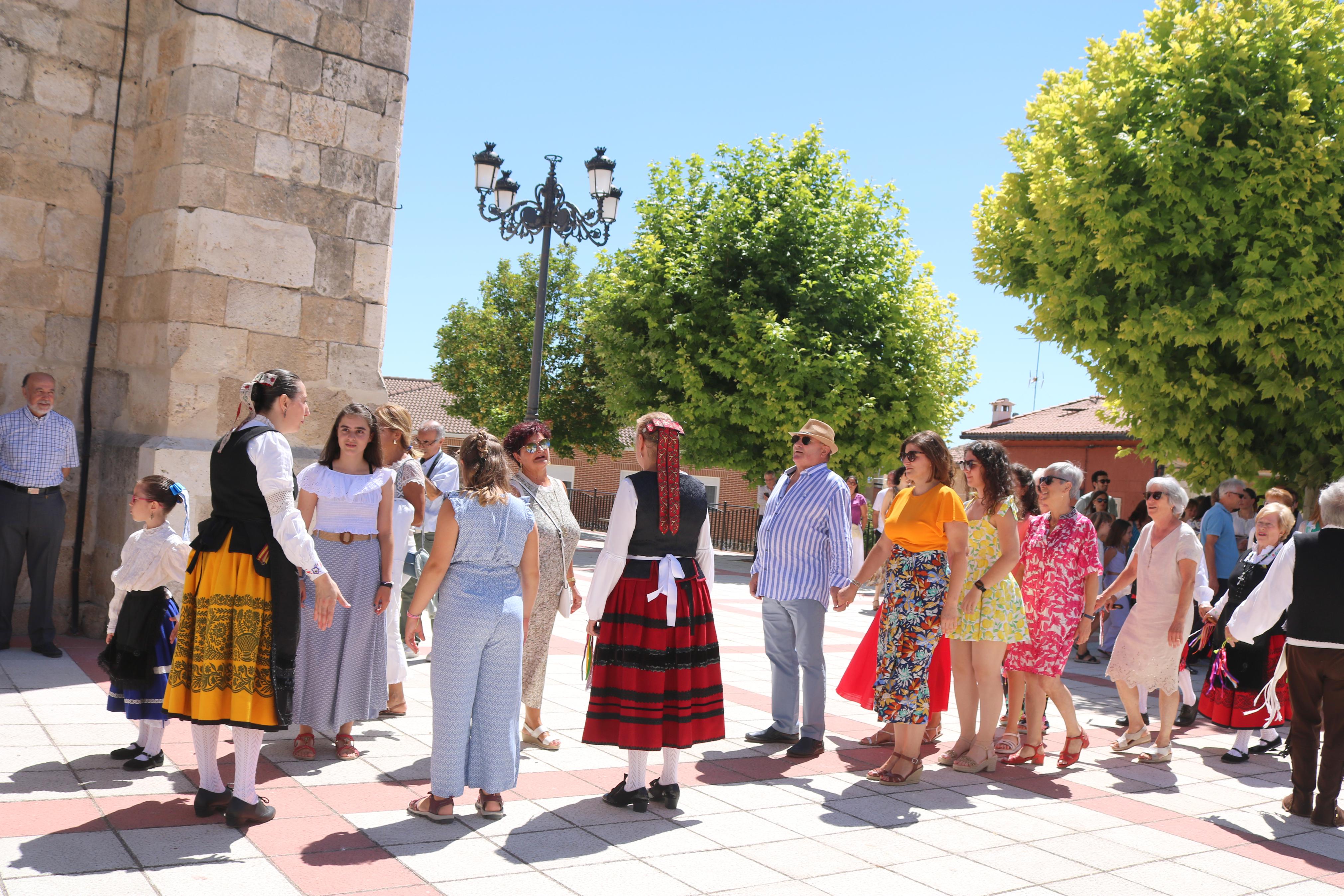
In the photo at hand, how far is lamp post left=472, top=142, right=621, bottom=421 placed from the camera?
1556 cm

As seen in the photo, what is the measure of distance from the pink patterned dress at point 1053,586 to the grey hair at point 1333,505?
1362 millimetres

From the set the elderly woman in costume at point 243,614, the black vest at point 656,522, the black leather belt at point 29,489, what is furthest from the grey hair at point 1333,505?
the black leather belt at point 29,489

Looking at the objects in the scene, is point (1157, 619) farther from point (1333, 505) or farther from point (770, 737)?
point (770, 737)

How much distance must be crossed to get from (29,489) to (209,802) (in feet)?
13.6

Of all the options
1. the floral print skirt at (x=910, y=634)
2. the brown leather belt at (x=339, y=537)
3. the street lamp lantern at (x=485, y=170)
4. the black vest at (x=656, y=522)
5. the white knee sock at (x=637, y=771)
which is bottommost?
the white knee sock at (x=637, y=771)

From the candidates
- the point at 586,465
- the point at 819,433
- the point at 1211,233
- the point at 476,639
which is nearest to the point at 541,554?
the point at 476,639

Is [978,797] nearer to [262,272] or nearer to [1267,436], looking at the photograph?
[262,272]

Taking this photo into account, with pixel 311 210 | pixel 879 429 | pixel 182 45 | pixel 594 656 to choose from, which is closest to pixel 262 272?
pixel 311 210

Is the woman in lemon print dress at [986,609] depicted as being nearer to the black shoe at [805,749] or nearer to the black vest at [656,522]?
the black shoe at [805,749]

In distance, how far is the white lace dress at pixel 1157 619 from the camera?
6.54 metres

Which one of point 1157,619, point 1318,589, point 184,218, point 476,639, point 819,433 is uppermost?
point 184,218

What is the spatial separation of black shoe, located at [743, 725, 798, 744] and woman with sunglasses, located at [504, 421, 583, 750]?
49.8 inches

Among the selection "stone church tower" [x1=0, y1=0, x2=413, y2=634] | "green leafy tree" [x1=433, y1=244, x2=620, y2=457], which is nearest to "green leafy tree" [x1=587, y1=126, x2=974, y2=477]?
"green leafy tree" [x1=433, y1=244, x2=620, y2=457]

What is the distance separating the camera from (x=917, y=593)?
5727 millimetres
